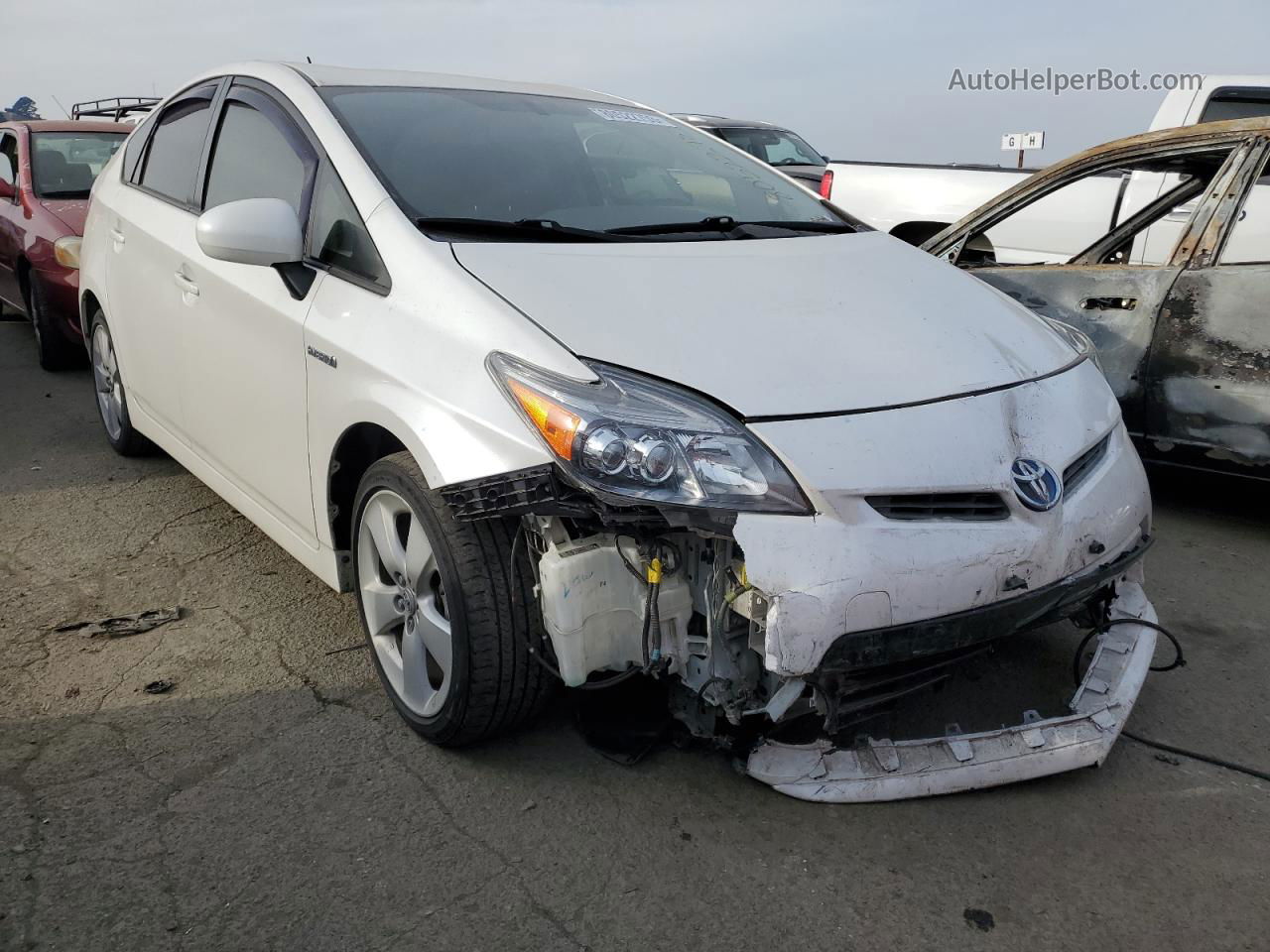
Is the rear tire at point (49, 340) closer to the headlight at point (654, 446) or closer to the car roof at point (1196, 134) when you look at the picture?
the headlight at point (654, 446)

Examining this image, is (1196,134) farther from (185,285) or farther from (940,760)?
(185,285)

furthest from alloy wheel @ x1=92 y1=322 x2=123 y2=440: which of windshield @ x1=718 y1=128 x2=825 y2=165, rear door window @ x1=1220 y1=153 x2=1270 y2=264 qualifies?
windshield @ x1=718 y1=128 x2=825 y2=165

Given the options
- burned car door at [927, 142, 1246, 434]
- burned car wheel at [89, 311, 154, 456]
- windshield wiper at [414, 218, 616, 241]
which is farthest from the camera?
burned car wheel at [89, 311, 154, 456]

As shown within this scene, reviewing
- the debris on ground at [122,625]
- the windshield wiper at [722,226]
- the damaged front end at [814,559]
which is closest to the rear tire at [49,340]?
the debris on ground at [122,625]

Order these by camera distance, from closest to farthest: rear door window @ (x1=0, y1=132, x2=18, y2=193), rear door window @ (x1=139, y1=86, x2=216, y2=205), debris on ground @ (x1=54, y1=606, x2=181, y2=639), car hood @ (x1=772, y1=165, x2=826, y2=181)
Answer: debris on ground @ (x1=54, y1=606, x2=181, y2=639)
rear door window @ (x1=139, y1=86, x2=216, y2=205)
rear door window @ (x1=0, y1=132, x2=18, y2=193)
car hood @ (x1=772, y1=165, x2=826, y2=181)

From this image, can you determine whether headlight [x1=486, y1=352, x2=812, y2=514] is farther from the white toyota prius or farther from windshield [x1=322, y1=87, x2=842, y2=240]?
windshield [x1=322, y1=87, x2=842, y2=240]

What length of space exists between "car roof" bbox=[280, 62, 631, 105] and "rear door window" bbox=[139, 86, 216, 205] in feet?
1.86

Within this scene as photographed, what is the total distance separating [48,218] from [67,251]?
1.79 ft

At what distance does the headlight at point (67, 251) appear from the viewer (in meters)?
6.26

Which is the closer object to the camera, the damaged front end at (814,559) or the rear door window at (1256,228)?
the damaged front end at (814,559)

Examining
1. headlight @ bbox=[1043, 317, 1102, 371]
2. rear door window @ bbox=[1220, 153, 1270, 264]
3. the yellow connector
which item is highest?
rear door window @ bbox=[1220, 153, 1270, 264]

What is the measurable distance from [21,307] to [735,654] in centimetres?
665

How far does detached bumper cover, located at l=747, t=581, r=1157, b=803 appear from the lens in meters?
2.46

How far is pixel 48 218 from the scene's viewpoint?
→ 6637mm
